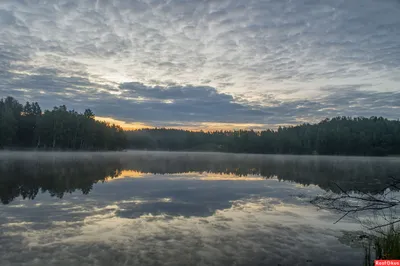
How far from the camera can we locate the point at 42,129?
94750mm

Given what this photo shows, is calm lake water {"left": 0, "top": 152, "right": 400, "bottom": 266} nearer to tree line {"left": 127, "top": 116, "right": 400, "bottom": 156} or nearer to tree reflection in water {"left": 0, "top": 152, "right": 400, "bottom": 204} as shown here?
tree reflection in water {"left": 0, "top": 152, "right": 400, "bottom": 204}

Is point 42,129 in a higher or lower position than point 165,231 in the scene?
higher

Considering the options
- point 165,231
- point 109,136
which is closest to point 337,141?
point 109,136

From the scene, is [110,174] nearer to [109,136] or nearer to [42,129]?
[42,129]

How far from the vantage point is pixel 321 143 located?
516ft

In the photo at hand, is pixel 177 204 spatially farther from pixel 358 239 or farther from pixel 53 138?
pixel 53 138

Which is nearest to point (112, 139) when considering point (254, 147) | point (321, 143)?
point (254, 147)

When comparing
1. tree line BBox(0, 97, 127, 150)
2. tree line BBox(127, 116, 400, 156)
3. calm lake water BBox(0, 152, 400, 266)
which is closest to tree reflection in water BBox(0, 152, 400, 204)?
calm lake water BBox(0, 152, 400, 266)

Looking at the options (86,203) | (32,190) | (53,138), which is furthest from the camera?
(53,138)

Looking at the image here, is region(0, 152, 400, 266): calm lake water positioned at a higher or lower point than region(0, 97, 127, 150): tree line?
lower

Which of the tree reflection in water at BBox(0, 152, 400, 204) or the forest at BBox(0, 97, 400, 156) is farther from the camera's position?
the forest at BBox(0, 97, 400, 156)

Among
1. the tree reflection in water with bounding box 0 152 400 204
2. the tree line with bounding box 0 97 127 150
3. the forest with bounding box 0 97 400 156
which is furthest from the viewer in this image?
the forest with bounding box 0 97 400 156

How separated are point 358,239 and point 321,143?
157457mm

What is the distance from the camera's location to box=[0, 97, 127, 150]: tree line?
88.9m
